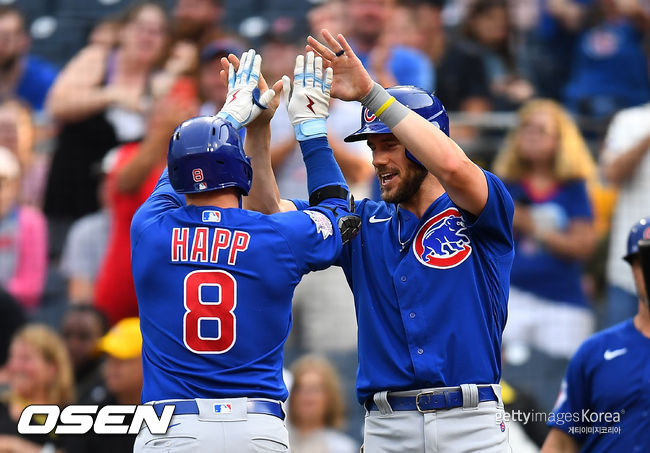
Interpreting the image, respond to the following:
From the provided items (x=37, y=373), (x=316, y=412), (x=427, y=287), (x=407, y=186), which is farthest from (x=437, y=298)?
(x=37, y=373)

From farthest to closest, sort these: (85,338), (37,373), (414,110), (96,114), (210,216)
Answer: (96,114)
(85,338)
(37,373)
(414,110)
(210,216)

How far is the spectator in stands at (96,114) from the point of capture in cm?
793

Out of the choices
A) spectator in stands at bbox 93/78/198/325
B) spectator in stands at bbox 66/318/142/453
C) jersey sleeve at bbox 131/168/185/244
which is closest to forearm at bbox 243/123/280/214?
jersey sleeve at bbox 131/168/185/244

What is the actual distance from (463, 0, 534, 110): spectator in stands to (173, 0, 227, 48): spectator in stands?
208cm

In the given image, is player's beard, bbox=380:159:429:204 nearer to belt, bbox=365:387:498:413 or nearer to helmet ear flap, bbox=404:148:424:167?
helmet ear flap, bbox=404:148:424:167

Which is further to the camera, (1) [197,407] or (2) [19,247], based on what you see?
(2) [19,247]

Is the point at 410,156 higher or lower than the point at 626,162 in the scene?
higher

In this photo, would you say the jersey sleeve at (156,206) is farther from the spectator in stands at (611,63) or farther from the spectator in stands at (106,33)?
the spectator in stands at (611,63)

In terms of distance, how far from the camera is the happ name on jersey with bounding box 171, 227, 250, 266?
12.7 feet

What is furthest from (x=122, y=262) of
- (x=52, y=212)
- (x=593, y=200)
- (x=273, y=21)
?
(x=593, y=200)

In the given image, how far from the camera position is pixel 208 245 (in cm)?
387

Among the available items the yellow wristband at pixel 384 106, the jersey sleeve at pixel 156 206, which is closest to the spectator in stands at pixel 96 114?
the jersey sleeve at pixel 156 206

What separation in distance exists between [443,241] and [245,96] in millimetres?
982

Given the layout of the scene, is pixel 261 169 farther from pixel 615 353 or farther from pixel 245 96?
pixel 615 353
